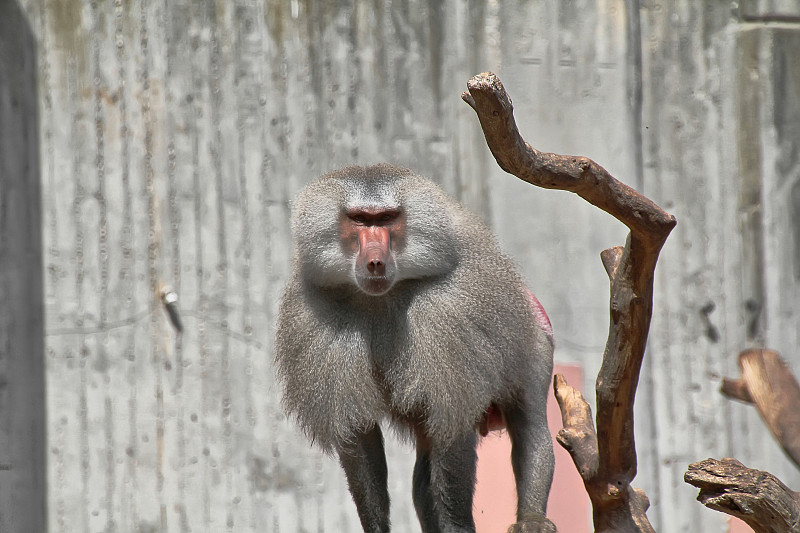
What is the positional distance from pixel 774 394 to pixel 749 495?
85.2 inches

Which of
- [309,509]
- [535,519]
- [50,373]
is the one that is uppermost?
[50,373]

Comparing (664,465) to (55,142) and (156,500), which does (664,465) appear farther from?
(55,142)

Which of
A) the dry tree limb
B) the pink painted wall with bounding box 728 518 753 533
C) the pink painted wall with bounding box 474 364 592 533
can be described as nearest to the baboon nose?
the dry tree limb

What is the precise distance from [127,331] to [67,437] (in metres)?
0.62

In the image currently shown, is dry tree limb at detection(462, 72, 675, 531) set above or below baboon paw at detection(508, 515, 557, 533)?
above

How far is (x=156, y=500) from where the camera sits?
5.19m

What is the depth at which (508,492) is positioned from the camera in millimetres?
4629

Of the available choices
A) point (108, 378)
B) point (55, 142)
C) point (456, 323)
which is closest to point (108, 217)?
point (55, 142)

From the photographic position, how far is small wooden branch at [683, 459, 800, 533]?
2578 mm

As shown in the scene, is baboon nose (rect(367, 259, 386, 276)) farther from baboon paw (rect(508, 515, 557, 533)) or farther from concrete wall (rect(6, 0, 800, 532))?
concrete wall (rect(6, 0, 800, 532))

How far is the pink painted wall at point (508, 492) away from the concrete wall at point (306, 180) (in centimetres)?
60

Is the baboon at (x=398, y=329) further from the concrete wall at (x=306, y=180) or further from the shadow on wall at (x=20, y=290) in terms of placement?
the shadow on wall at (x=20, y=290)

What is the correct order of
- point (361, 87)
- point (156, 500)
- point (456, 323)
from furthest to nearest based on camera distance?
point (361, 87) < point (156, 500) < point (456, 323)

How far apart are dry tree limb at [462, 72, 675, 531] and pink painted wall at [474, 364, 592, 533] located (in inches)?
38.4
